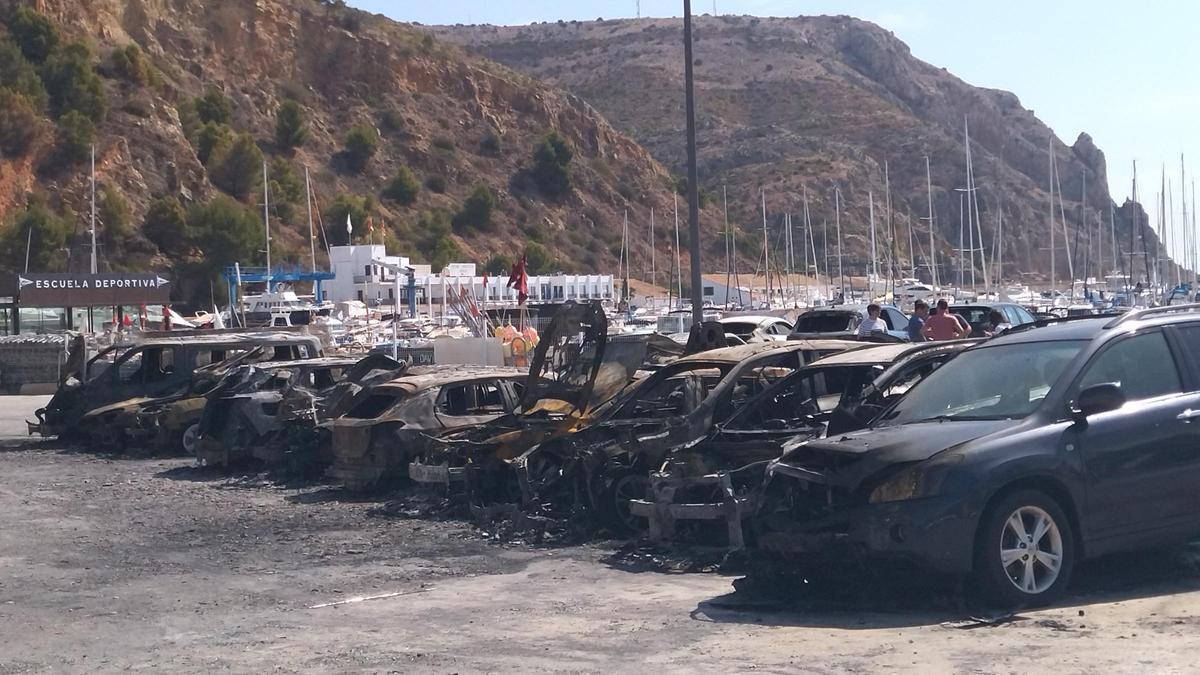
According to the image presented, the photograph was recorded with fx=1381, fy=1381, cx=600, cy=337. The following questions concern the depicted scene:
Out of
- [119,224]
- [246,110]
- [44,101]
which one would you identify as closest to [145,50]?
[246,110]

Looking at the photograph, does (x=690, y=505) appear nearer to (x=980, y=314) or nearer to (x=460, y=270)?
(x=980, y=314)

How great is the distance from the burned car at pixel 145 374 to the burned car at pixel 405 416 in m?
6.88

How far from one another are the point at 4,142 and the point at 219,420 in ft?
194

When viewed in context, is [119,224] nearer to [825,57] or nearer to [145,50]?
[145,50]

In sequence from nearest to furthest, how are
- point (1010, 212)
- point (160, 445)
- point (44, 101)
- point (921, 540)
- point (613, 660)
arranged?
1. point (613, 660)
2. point (921, 540)
3. point (160, 445)
4. point (44, 101)
5. point (1010, 212)

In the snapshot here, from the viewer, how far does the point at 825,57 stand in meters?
177

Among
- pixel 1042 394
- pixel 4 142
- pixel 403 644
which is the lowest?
pixel 403 644

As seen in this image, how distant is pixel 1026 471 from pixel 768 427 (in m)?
3.38

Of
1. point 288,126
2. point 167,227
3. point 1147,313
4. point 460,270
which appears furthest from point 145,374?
point 288,126

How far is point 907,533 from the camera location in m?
7.93

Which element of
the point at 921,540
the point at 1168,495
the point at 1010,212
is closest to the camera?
the point at 921,540

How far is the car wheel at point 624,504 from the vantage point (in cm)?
1143

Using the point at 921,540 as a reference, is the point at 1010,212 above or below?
above

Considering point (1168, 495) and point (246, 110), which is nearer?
point (1168, 495)
